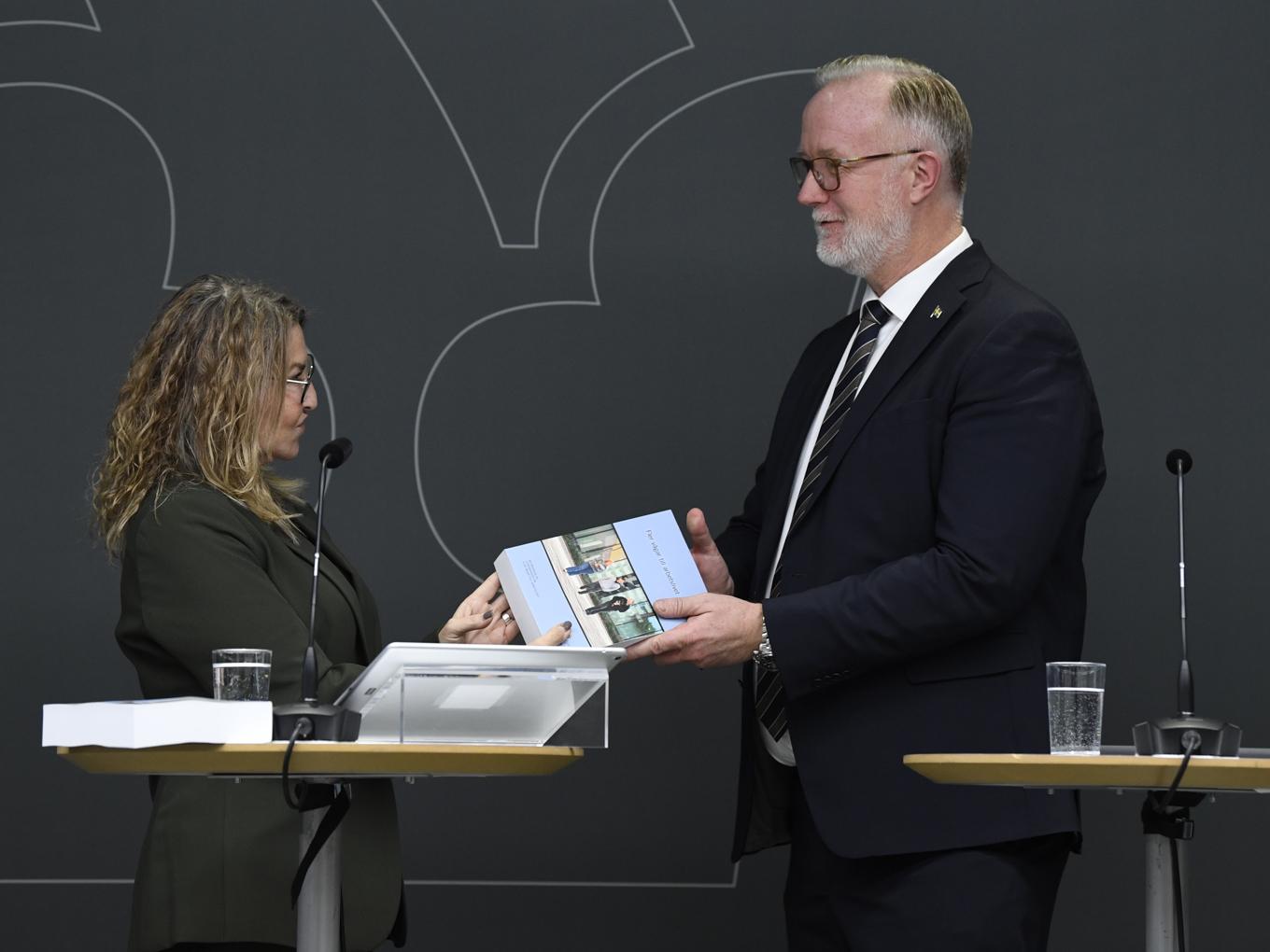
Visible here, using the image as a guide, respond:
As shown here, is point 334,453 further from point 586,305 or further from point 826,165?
point 586,305

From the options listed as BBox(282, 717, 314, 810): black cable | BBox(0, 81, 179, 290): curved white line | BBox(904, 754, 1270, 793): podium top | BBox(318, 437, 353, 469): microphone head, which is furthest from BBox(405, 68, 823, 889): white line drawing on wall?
BBox(904, 754, 1270, 793): podium top

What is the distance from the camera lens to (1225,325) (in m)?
3.79

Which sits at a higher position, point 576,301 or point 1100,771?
point 576,301

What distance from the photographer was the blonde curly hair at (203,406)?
268 cm

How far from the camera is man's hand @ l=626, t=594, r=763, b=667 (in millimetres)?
2611

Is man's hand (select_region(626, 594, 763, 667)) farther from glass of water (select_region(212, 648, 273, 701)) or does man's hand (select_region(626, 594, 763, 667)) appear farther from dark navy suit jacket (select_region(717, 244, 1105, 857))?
glass of water (select_region(212, 648, 273, 701))

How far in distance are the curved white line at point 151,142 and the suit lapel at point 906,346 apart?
69.2 inches

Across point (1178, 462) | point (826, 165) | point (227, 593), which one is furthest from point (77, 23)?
point (1178, 462)

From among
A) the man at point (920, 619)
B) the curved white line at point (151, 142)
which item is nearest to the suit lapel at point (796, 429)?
the man at point (920, 619)

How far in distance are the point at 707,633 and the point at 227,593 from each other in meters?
0.72

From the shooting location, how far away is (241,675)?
7.35 feet

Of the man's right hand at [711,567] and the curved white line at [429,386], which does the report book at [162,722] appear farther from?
the curved white line at [429,386]

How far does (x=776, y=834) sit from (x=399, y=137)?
1.88 meters

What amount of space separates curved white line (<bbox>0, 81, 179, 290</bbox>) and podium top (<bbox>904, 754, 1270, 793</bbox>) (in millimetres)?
2411
